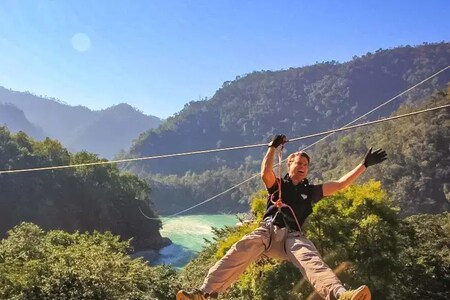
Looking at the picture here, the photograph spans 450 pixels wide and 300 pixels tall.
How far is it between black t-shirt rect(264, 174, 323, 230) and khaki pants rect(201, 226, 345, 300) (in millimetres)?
106

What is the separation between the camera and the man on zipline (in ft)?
11.4

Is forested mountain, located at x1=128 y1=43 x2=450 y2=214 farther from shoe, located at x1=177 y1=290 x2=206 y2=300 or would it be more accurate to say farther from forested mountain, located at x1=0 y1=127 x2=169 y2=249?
shoe, located at x1=177 y1=290 x2=206 y2=300

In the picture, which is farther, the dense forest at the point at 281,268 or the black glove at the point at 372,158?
the dense forest at the point at 281,268

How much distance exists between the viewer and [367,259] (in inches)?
503

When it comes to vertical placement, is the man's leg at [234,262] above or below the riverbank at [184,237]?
above

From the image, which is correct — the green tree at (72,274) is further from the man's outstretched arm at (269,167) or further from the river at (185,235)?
the river at (185,235)

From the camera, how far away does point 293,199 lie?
3.91 metres

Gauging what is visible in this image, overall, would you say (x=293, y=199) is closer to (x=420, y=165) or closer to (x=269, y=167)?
(x=269, y=167)

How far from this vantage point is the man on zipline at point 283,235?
3.48 meters

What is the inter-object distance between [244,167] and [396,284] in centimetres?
12514

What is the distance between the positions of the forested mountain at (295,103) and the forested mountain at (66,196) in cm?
9642

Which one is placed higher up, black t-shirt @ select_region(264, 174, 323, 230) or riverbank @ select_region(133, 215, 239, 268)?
black t-shirt @ select_region(264, 174, 323, 230)

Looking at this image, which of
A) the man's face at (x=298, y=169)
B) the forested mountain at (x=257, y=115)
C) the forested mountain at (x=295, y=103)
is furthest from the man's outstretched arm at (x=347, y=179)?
the forested mountain at (x=295, y=103)

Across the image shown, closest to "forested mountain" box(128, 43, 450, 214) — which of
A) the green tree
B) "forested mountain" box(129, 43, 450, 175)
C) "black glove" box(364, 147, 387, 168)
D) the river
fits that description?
"forested mountain" box(129, 43, 450, 175)
